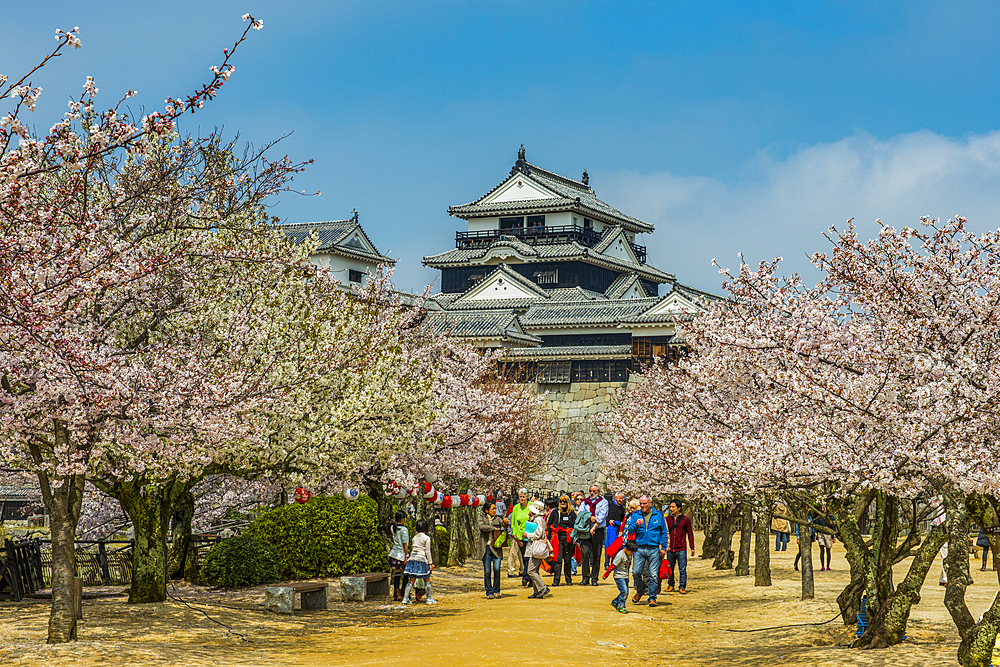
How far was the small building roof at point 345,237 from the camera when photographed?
57719mm

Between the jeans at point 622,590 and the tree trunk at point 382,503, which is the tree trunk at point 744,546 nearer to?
the jeans at point 622,590

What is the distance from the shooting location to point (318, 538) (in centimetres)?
1950

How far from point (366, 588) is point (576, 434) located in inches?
1452

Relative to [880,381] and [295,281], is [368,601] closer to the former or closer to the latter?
[295,281]

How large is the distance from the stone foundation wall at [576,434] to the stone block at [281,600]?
123 ft

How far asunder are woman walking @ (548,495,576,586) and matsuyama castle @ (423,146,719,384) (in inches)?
931

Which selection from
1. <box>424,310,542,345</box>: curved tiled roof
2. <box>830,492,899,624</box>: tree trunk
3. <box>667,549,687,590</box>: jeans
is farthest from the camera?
<box>424,310,542,345</box>: curved tiled roof

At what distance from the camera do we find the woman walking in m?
18.8

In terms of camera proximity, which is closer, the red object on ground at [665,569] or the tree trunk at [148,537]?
the tree trunk at [148,537]

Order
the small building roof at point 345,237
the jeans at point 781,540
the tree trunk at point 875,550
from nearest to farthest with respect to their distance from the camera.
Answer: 1. the tree trunk at point 875,550
2. the jeans at point 781,540
3. the small building roof at point 345,237

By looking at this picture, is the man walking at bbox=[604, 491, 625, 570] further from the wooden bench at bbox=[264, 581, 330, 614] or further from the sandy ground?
the wooden bench at bbox=[264, 581, 330, 614]

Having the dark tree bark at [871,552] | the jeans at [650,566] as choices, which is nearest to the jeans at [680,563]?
the jeans at [650,566]

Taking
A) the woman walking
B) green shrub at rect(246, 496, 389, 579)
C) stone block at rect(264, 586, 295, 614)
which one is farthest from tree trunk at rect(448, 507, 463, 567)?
stone block at rect(264, 586, 295, 614)

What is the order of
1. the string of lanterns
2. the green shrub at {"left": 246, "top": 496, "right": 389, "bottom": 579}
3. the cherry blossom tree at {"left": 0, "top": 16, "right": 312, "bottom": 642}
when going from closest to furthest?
the cherry blossom tree at {"left": 0, "top": 16, "right": 312, "bottom": 642}
the string of lanterns
the green shrub at {"left": 246, "top": 496, "right": 389, "bottom": 579}
